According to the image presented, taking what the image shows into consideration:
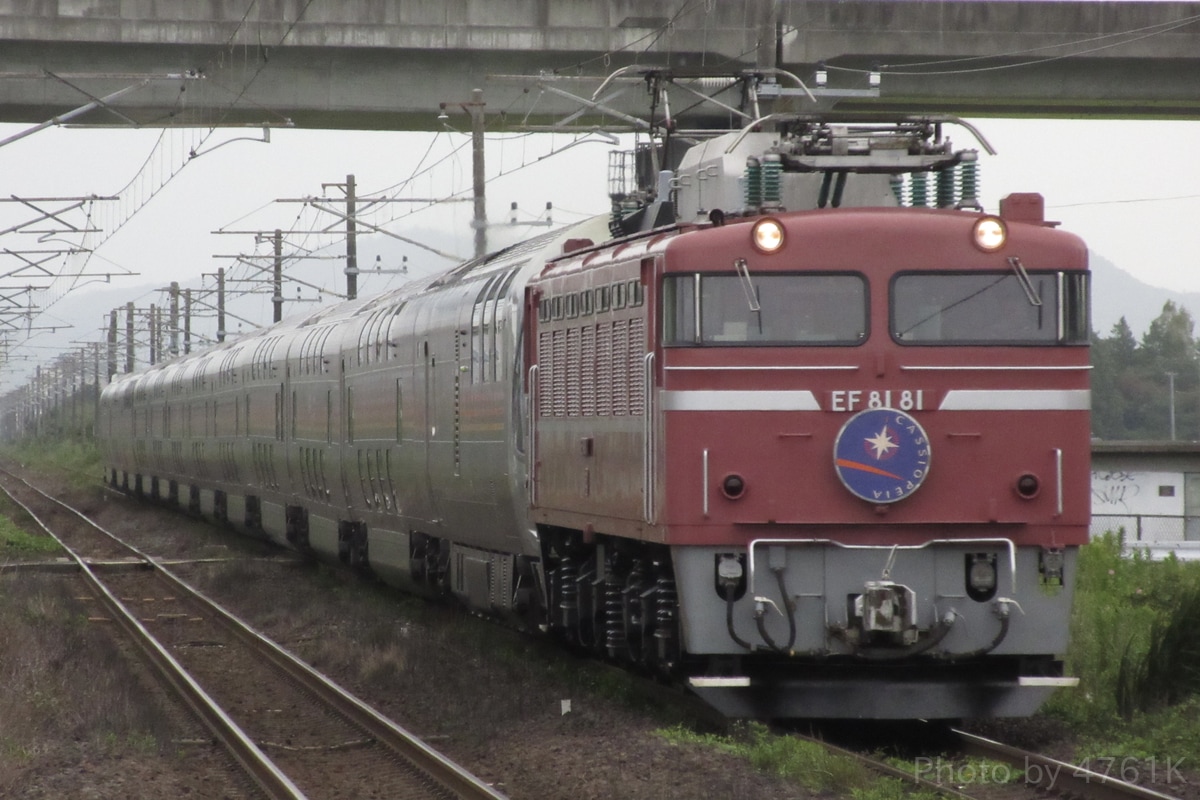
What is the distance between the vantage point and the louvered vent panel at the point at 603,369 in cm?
1240

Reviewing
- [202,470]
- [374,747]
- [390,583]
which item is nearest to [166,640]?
[390,583]

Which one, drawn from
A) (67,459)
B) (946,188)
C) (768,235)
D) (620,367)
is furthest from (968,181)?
(67,459)

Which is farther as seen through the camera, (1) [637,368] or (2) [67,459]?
(2) [67,459]

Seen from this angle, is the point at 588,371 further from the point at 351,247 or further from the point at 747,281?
the point at 351,247

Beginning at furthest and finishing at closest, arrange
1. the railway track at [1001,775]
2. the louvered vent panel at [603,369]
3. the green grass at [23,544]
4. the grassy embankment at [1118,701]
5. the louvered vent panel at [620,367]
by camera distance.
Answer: the green grass at [23,544] < the louvered vent panel at [603,369] < the louvered vent panel at [620,367] < the grassy embankment at [1118,701] < the railway track at [1001,775]

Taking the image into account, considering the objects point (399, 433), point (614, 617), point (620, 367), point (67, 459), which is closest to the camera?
point (620, 367)

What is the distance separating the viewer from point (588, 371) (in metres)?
13.0

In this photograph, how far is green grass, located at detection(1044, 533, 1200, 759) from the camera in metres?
10.8

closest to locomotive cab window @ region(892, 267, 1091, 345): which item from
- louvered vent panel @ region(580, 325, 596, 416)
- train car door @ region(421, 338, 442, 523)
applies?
louvered vent panel @ region(580, 325, 596, 416)

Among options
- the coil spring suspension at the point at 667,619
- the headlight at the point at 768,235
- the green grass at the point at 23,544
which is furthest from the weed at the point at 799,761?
the green grass at the point at 23,544

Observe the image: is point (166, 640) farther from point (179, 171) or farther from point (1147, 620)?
point (1147, 620)

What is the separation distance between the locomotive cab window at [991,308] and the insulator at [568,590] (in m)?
3.90

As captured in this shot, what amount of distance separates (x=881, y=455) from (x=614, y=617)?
2.83 metres

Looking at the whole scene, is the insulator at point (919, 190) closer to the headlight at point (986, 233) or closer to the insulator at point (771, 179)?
the insulator at point (771, 179)
